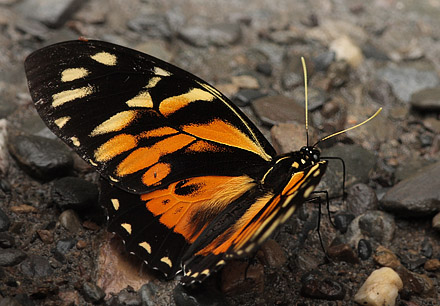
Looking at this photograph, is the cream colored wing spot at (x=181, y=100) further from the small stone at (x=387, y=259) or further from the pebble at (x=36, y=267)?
the small stone at (x=387, y=259)

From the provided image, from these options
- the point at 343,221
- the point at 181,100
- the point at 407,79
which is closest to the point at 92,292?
the point at 181,100

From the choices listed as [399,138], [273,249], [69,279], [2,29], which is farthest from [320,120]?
[2,29]

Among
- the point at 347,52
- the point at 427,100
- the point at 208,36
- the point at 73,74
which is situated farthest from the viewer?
the point at 208,36

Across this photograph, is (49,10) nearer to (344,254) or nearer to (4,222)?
(4,222)

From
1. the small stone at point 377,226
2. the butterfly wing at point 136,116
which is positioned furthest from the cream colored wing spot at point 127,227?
the small stone at point 377,226

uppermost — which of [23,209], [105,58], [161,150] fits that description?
[105,58]

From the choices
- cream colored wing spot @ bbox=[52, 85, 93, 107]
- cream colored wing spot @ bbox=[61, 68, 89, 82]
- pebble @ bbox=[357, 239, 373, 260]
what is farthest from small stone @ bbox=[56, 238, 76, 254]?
pebble @ bbox=[357, 239, 373, 260]
